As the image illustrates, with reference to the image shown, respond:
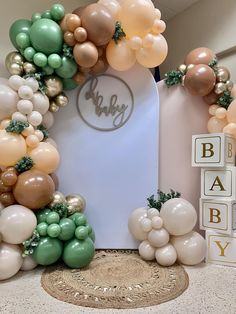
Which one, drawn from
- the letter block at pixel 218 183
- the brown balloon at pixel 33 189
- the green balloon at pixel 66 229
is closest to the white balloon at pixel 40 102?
the brown balloon at pixel 33 189

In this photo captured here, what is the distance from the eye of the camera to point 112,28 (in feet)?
4.71

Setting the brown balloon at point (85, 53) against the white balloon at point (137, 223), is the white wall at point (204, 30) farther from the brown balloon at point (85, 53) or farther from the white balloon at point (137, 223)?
the white balloon at point (137, 223)

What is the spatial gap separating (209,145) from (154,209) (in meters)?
0.43

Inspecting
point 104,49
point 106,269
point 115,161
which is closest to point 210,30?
point 104,49

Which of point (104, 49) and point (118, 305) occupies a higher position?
point (104, 49)

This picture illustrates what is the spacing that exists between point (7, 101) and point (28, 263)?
0.77 meters

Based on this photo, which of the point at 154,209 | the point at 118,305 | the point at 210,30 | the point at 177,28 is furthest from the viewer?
the point at 177,28

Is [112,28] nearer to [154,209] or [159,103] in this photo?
[159,103]

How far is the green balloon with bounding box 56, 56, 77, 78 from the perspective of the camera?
143cm

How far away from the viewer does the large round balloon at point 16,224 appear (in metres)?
1.23

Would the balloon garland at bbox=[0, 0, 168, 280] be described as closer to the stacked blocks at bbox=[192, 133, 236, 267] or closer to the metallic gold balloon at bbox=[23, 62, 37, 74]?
the metallic gold balloon at bbox=[23, 62, 37, 74]

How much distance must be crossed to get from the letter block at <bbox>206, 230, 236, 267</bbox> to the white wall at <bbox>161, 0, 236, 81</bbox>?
1036 millimetres

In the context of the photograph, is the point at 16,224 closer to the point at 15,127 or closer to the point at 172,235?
the point at 15,127

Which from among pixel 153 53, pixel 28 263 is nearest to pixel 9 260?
pixel 28 263
